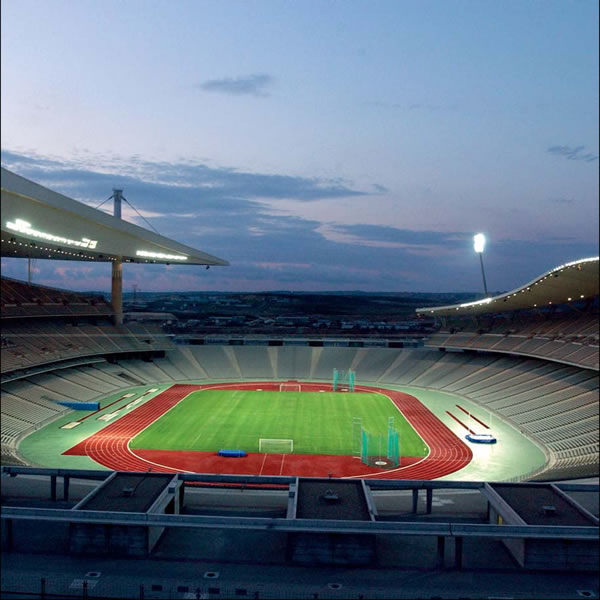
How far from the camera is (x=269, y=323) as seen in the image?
293ft

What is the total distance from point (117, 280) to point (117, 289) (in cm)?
90

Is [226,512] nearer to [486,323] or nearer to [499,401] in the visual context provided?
[499,401]

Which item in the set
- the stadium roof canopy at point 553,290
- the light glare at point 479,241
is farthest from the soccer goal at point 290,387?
the light glare at point 479,241

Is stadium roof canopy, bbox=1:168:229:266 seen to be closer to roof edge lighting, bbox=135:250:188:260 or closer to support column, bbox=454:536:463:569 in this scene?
roof edge lighting, bbox=135:250:188:260

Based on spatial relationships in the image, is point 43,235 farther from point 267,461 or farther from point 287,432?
point 287,432

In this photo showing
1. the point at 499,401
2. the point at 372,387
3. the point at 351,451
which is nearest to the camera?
the point at 351,451

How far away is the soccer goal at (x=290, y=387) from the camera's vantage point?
48406 millimetres

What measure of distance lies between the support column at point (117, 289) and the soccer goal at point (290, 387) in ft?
55.1

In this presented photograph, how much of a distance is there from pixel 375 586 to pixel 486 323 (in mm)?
43706

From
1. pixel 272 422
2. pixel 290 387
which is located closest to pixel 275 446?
pixel 272 422

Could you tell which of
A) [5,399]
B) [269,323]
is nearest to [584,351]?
[5,399]

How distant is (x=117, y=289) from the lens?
5300 cm

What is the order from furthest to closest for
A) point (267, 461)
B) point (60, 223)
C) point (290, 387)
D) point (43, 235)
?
point (290, 387)
point (267, 461)
point (43, 235)
point (60, 223)

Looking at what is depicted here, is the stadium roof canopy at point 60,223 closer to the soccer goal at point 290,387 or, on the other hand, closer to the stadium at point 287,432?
the stadium at point 287,432
